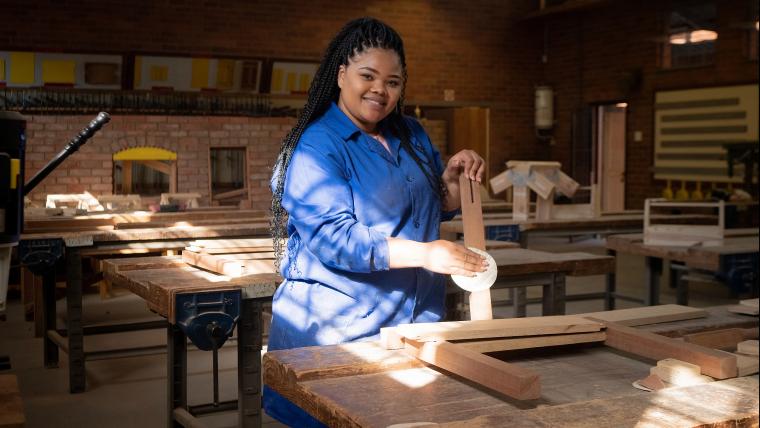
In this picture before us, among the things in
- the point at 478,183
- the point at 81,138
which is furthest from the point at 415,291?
the point at 81,138

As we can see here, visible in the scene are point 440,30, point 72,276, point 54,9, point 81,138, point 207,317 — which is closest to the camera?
point 207,317

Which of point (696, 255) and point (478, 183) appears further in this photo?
point (696, 255)

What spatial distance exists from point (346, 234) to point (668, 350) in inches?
29.8

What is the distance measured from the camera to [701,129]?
1177 cm

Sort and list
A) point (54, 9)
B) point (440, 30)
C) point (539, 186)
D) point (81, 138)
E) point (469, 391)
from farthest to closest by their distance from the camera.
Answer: point (440, 30)
point (54, 9)
point (539, 186)
point (81, 138)
point (469, 391)

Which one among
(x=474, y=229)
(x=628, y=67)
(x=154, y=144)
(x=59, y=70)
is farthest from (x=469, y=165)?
(x=628, y=67)

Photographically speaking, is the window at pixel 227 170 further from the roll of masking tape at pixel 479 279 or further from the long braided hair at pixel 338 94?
the roll of masking tape at pixel 479 279

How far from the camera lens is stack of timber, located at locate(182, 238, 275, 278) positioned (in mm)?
3393

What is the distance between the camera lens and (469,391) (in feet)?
5.00

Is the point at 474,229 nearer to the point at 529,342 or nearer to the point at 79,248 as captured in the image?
the point at 529,342

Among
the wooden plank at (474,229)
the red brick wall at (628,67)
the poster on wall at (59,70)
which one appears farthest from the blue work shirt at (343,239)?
the poster on wall at (59,70)

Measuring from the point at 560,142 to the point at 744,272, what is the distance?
9.46 meters

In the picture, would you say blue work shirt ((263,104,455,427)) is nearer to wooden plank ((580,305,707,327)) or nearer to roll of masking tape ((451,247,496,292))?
roll of masking tape ((451,247,496,292))

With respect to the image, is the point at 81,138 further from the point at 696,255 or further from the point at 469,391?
the point at 696,255
